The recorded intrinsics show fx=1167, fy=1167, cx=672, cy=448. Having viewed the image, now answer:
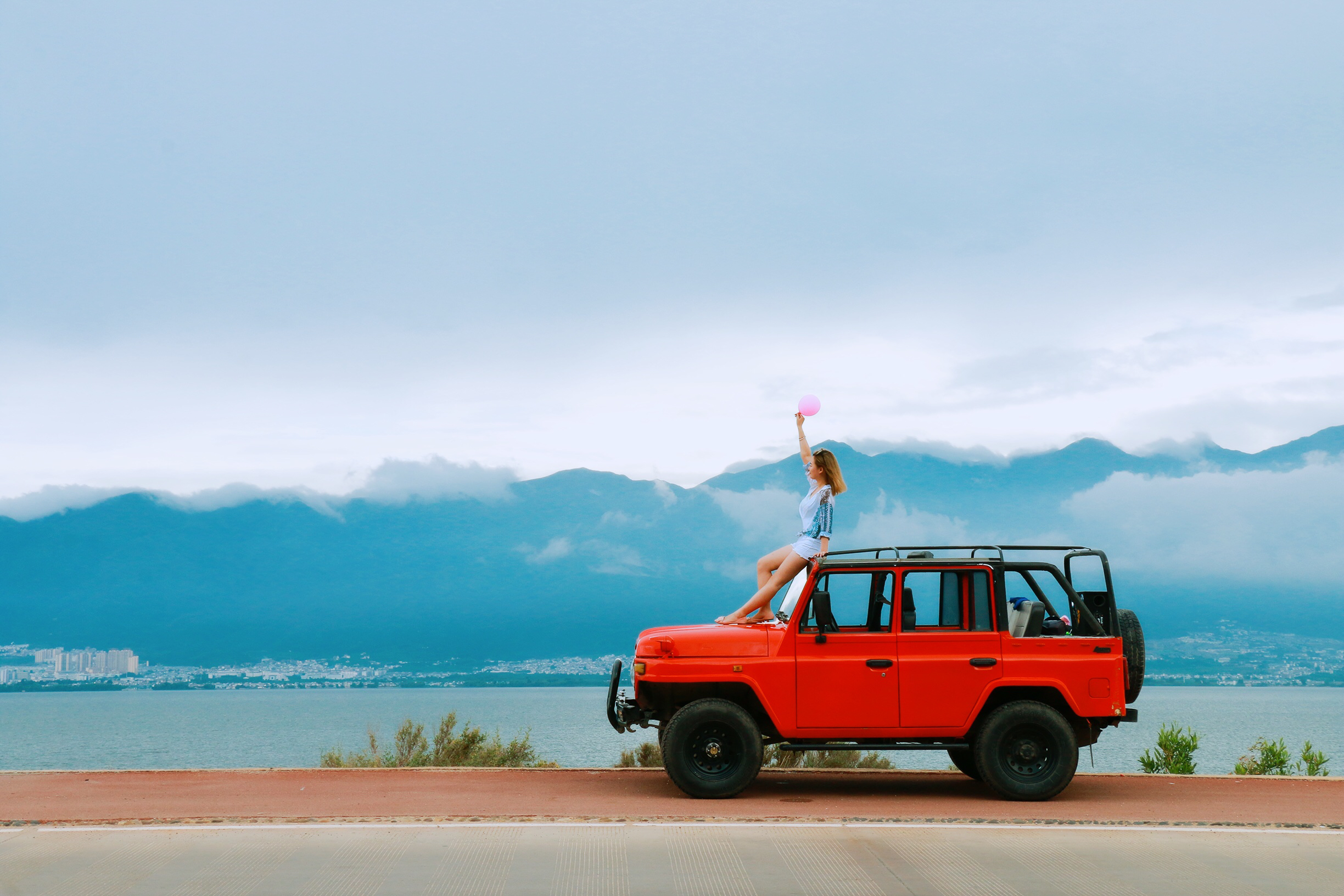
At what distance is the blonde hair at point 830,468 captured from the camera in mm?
11547

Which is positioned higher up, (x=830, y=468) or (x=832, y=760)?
(x=830, y=468)

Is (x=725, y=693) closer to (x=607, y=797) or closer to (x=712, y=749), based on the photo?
(x=712, y=749)

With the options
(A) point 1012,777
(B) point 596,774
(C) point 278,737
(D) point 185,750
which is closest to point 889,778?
(A) point 1012,777

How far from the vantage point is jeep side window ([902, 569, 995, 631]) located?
37.2 feet

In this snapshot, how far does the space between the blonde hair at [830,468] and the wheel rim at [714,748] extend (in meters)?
2.57

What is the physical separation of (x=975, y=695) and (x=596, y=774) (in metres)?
4.58

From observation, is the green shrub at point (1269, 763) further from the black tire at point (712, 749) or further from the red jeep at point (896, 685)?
the black tire at point (712, 749)

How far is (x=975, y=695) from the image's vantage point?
10984 mm

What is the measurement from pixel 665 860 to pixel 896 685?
142 inches

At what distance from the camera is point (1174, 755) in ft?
52.9

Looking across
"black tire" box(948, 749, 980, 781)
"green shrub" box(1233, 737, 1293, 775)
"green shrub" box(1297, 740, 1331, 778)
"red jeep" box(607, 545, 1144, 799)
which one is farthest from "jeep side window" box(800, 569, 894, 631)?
"green shrub" box(1297, 740, 1331, 778)

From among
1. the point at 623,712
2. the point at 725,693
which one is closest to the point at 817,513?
the point at 725,693

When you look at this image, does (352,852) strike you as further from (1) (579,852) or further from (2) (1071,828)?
(2) (1071,828)

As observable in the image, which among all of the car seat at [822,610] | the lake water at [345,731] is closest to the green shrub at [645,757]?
the lake water at [345,731]
